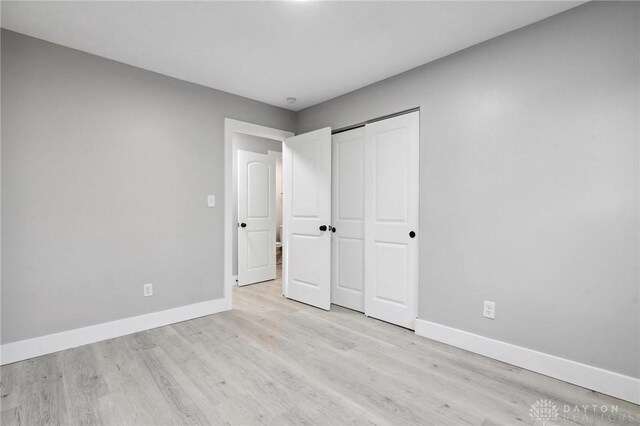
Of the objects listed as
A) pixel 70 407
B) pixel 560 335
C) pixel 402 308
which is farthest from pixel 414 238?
pixel 70 407

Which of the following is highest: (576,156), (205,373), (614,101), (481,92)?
(481,92)

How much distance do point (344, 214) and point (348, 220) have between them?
0.29 feet

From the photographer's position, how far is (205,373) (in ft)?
6.89

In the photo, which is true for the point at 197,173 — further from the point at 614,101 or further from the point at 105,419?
the point at 614,101

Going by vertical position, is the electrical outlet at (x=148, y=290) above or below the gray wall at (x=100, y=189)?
below

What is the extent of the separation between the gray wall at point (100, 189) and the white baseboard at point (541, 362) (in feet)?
7.62

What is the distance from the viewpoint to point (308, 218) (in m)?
3.68

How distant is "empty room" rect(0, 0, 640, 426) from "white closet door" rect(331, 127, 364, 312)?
31mm

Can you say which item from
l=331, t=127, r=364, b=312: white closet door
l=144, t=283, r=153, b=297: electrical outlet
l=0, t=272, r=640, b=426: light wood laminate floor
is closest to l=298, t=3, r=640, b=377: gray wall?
l=0, t=272, r=640, b=426: light wood laminate floor

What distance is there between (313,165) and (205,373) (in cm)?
236

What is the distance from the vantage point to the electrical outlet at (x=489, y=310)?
7.66 ft

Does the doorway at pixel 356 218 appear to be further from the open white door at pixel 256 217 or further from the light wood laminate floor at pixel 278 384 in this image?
the open white door at pixel 256 217

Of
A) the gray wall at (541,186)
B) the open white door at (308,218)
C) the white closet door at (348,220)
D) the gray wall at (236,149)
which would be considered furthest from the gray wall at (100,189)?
the gray wall at (541,186)

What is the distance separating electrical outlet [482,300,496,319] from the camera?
2.33m
